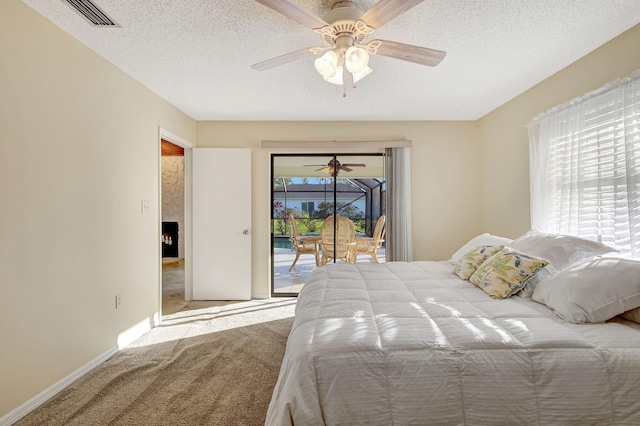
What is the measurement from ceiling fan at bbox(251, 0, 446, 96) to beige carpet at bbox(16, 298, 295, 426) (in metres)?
2.14

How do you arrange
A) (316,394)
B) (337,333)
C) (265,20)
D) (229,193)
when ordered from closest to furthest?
(316,394) < (337,333) < (265,20) < (229,193)

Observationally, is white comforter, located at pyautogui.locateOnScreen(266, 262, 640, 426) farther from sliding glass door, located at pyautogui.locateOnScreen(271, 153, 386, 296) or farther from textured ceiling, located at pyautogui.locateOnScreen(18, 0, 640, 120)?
sliding glass door, located at pyautogui.locateOnScreen(271, 153, 386, 296)

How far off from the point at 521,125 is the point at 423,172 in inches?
49.8

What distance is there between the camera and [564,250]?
2.06 meters

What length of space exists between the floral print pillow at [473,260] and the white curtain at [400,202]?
1.70 meters

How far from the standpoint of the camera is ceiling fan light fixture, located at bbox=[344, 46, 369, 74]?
1.83 meters

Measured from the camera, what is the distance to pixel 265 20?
6.61 ft

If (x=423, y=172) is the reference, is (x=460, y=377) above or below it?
below

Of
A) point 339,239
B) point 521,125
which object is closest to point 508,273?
point 521,125

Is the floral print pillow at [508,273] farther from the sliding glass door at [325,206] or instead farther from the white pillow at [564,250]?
the sliding glass door at [325,206]

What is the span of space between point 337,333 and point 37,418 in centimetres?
188

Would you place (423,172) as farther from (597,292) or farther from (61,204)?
→ (61,204)

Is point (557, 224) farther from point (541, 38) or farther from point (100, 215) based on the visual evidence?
point (100, 215)

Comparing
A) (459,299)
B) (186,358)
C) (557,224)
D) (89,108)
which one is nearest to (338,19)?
(459,299)
